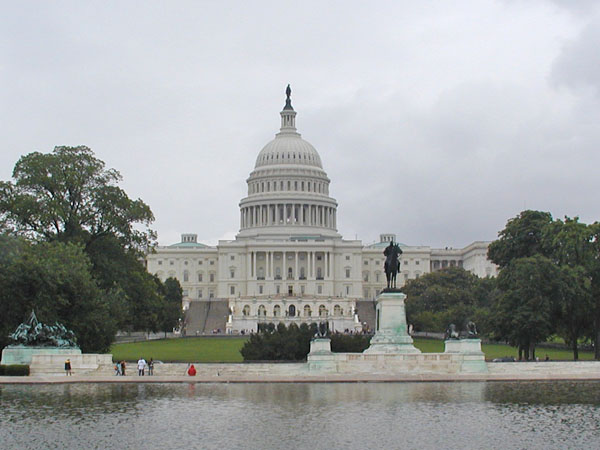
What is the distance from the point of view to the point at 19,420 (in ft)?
92.1

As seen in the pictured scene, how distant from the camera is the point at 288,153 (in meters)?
186

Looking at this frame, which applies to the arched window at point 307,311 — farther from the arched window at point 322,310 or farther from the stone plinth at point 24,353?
the stone plinth at point 24,353

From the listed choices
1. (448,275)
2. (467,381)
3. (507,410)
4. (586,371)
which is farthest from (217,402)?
(448,275)

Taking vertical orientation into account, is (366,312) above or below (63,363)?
above

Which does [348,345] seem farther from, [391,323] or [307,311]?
[307,311]

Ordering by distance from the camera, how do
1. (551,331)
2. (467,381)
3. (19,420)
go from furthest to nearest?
(551,331) < (467,381) < (19,420)

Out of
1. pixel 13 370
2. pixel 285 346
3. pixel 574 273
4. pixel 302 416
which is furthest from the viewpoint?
pixel 574 273

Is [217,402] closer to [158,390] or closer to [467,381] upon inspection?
[158,390]

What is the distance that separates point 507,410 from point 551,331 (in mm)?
31995

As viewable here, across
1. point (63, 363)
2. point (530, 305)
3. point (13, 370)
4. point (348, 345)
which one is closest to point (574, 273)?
point (530, 305)

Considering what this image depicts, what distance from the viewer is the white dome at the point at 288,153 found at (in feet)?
610

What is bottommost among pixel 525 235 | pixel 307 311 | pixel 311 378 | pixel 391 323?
pixel 311 378

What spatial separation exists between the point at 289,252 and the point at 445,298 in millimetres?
63579

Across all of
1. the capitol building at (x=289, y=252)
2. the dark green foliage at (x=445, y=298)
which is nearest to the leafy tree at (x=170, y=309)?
the dark green foliage at (x=445, y=298)
